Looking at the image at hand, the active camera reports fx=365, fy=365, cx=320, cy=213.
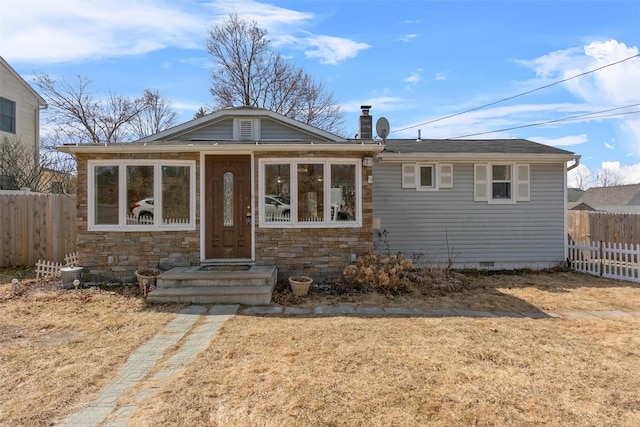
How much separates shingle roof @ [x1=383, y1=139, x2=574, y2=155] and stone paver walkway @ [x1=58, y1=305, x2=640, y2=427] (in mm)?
4770

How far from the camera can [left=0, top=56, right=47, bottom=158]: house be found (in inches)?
569

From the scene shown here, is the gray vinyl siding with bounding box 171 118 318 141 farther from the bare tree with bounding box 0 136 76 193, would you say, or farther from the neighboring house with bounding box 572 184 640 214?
the neighboring house with bounding box 572 184 640 214

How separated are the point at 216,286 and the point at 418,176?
18.7ft

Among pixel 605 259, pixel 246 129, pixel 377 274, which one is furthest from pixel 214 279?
pixel 605 259

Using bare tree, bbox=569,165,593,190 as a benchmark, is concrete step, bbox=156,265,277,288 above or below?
below

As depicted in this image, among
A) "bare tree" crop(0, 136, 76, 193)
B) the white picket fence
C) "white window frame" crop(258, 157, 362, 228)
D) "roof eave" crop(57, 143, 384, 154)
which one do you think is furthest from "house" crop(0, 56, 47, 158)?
the white picket fence

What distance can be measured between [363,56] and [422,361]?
11.6m

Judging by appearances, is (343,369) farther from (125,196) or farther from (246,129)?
(246,129)

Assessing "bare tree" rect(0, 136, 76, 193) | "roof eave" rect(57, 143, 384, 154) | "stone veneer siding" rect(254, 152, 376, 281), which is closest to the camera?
"roof eave" rect(57, 143, 384, 154)

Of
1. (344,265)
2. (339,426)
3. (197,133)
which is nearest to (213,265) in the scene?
(344,265)

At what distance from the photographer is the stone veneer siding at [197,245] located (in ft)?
24.1

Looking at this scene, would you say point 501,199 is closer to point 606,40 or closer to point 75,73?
point 606,40

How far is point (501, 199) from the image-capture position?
371 inches

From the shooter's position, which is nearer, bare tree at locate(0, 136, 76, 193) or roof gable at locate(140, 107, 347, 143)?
roof gable at locate(140, 107, 347, 143)
